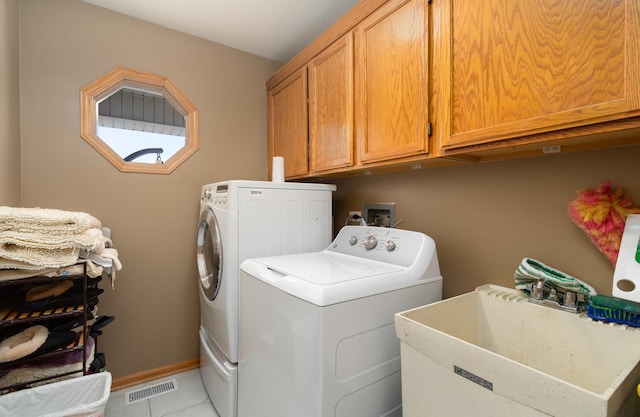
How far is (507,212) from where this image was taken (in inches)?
52.3

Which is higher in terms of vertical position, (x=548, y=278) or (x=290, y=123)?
(x=290, y=123)

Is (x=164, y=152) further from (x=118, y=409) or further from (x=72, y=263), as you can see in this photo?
(x=118, y=409)

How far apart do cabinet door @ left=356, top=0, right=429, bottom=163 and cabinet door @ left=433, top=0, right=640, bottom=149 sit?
3.8 inches

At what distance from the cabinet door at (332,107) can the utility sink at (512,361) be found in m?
0.99

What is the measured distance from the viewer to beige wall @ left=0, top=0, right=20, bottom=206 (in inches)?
61.1

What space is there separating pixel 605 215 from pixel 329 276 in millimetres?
1002

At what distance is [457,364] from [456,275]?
2.64ft

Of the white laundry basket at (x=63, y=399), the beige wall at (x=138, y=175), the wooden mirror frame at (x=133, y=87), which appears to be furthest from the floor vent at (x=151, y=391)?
the wooden mirror frame at (x=133, y=87)

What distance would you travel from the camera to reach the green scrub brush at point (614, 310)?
0.91 meters

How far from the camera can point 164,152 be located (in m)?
2.28

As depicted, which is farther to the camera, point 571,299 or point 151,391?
point 151,391

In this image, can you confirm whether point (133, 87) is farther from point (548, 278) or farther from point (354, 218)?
point (548, 278)

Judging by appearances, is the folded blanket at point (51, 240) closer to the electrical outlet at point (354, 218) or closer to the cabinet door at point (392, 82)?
the cabinet door at point (392, 82)

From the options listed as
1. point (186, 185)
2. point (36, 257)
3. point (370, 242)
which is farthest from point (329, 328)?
Answer: point (186, 185)
